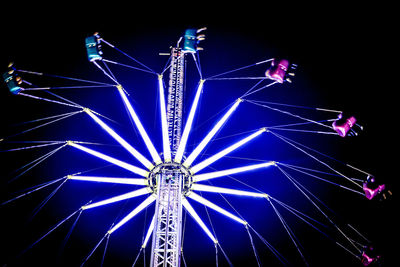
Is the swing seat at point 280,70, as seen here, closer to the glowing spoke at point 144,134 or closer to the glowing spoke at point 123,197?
the glowing spoke at point 144,134

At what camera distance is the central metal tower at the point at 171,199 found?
40.9ft

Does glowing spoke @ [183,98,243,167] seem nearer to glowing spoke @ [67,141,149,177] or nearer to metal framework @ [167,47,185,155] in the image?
metal framework @ [167,47,185,155]

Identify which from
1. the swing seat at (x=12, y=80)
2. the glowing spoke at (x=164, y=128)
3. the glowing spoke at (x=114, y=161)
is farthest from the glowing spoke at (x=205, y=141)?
the swing seat at (x=12, y=80)

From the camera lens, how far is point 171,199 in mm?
13438

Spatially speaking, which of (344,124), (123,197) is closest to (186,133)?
(123,197)

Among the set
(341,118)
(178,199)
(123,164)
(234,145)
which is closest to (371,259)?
(341,118)

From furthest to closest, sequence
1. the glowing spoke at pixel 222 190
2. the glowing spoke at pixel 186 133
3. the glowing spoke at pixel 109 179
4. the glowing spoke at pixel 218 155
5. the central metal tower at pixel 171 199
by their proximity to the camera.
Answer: the glowing spoke at pixel 222 190
the glowing spoke at pixel 218 155
the glowing spoke at pixel 186 133
the glowing spoke at pixel 109 179
the central metal tower at pixel 171 199

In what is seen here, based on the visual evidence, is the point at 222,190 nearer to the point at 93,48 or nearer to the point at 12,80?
the point at 93,48

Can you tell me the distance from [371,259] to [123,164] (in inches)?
408

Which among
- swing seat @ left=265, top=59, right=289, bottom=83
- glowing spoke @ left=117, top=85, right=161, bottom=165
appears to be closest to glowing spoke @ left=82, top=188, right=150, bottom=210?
glowing spoke @ left=117, top=85, right=161, bottom=165

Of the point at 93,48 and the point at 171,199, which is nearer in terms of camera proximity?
the point at 93,48

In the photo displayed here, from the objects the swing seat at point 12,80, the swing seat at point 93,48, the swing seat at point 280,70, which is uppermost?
the swing seat at point 93,48

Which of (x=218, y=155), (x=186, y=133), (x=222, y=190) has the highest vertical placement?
(x=186, y=133)

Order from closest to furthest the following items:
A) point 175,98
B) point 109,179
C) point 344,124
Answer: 1. point 109,179
2. point 344,124
3. point 175,98
